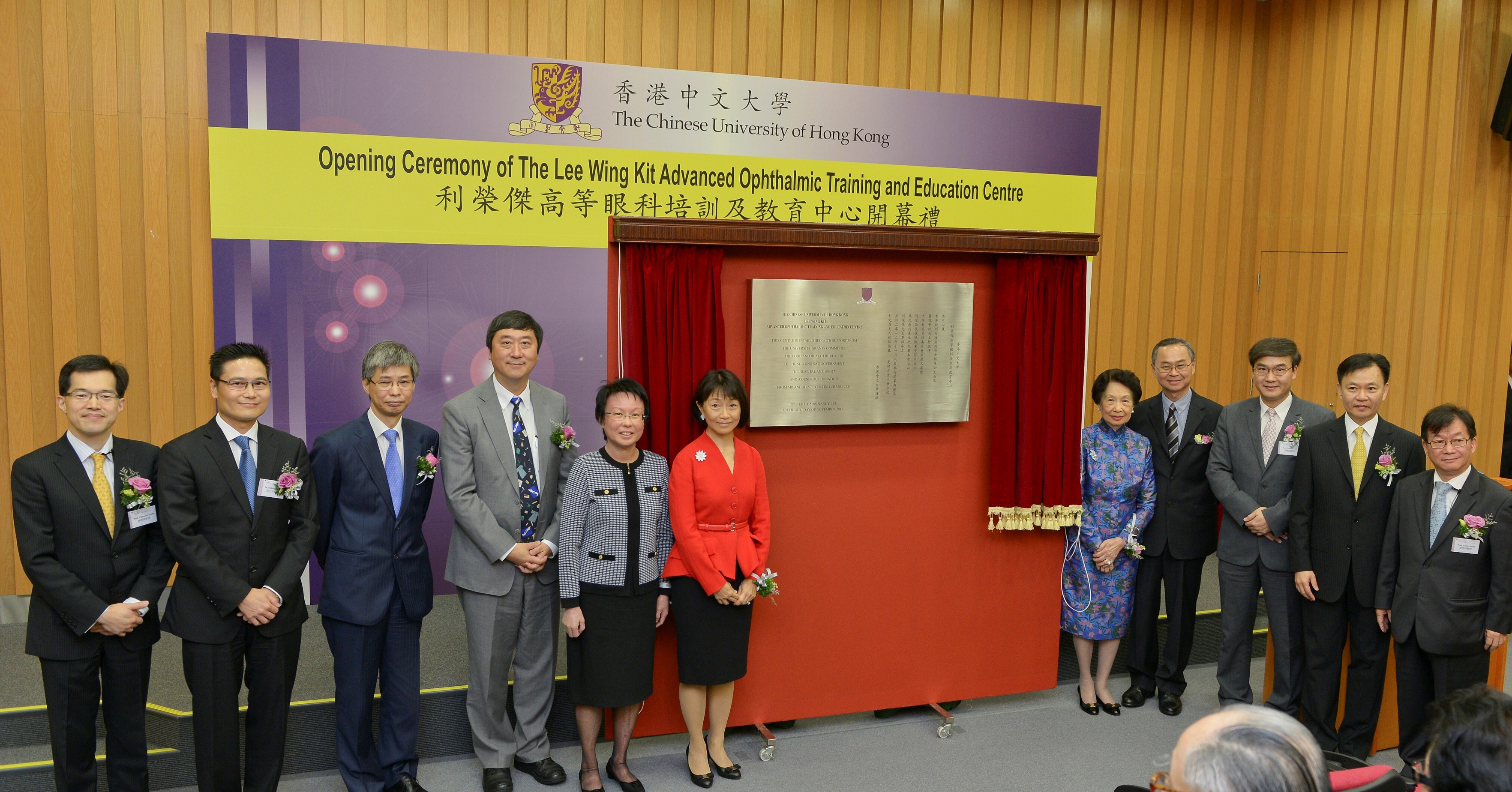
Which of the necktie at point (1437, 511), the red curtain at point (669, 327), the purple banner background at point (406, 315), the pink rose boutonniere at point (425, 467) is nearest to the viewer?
the pink rose boutonniere at point (425, 467)

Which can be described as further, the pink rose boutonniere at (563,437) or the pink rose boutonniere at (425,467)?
the pink rose boutonniere at (563,437)

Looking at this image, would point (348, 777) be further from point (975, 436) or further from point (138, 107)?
point (138, 107)

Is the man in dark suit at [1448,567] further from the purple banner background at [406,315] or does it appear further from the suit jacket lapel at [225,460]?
the suit jacket lapel at [225,460]

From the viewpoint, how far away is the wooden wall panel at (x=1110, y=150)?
4191mm

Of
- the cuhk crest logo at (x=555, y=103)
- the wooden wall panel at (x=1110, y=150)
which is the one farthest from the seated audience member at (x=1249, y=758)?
the wooden wall panel at (x=1110, y=150)

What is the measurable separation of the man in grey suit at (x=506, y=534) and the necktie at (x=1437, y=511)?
3092 millimetres

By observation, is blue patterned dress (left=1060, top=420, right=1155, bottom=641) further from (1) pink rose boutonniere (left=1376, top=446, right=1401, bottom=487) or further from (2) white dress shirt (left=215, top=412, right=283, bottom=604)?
(2) white dress shirt (left=215, top=412, right=283, bottom=604)

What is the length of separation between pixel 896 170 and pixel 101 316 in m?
4.12

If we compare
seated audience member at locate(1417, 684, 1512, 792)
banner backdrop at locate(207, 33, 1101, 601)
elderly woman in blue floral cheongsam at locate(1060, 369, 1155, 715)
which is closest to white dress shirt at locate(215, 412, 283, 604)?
banner backdrop at locate(207, 33, 1101, 601)

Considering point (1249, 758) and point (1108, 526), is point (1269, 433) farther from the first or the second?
point (1249, 758)

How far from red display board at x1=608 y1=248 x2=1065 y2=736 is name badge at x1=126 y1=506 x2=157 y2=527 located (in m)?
1.75

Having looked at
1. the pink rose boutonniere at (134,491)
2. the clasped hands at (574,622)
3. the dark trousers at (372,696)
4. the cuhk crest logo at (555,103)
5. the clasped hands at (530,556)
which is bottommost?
the dark trousers at (372,696)

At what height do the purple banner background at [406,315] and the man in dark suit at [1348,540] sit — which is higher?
the purple banner background at [406,315]

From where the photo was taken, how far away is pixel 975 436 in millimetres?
3869
